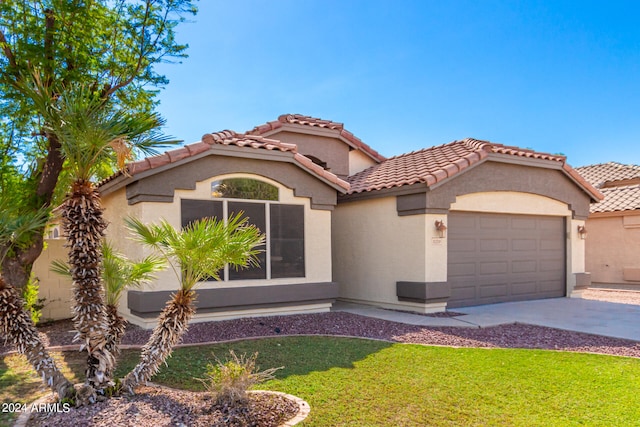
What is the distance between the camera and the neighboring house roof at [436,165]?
1180 cm

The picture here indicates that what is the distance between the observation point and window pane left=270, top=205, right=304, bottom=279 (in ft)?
36.1

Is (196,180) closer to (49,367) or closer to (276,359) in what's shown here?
(276,359)

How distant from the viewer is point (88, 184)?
4922mm

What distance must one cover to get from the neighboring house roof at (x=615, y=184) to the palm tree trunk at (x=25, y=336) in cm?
2003

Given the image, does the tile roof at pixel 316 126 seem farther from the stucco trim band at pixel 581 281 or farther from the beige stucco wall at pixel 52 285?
the stucco trim band at pixel 581 281

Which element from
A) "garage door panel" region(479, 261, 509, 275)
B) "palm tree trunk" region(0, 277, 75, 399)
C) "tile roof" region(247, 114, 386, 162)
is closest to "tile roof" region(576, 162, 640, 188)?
"garage door panel" region(479, 261, 509, 275)

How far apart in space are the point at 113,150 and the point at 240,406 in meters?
3.14

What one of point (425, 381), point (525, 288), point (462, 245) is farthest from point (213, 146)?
point (525, 288)

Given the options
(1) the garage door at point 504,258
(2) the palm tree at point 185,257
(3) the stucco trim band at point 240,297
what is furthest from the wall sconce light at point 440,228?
(2) the palm tree at point 185,257

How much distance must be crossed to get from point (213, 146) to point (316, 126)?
19.5 ft

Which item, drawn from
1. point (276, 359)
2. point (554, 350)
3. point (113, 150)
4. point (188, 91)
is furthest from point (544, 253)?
point (113, 150)

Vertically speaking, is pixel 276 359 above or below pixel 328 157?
below

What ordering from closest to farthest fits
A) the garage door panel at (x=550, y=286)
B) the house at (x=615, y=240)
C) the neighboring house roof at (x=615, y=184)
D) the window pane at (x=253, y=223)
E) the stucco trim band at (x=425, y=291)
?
the window pane at (x=253, y=223) → the stucco trim band at (x=425, y=291) → the garage door panel at (x=550, y=286) → the house at (x=615, y=240) → the neighboring house roof at (x=615, y=184)

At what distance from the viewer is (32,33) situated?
9953 millimetres
